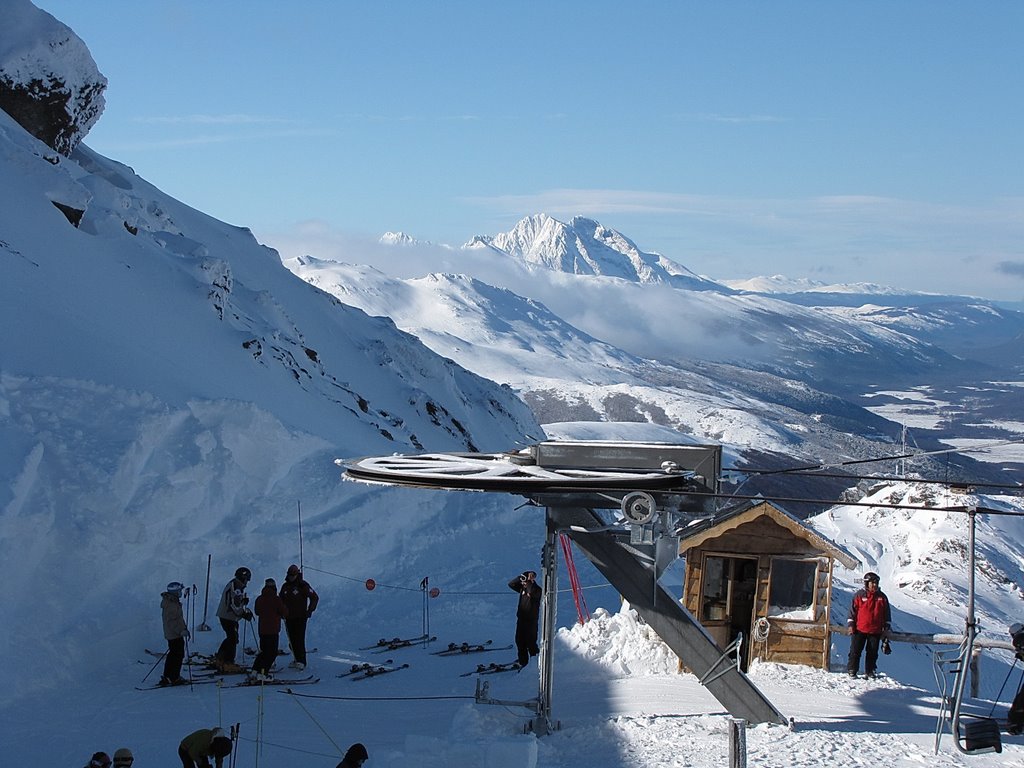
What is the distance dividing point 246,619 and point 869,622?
8.55 meters

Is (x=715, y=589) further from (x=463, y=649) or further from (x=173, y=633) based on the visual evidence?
(x=173, y=633)

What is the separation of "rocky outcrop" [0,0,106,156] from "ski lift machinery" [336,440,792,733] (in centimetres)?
2712

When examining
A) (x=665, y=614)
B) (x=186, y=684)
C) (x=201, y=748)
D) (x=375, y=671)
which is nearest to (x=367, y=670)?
(x=375, y=671)

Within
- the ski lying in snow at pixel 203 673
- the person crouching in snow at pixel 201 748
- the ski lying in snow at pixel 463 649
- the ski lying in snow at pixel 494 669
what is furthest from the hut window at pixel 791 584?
the person crouching in snow at pixel 201 748

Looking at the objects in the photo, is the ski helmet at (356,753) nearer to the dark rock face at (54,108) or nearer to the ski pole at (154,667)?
the ski pole at (154,667)

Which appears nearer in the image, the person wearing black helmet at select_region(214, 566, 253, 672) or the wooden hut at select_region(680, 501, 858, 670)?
the person wearing black helmet at select_region(214, 566, 253, 672)

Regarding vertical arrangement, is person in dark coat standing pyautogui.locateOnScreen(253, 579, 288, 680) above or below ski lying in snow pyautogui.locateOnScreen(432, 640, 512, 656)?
above

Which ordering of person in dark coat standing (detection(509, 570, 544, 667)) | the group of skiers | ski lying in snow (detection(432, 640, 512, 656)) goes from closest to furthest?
1. the group of skiers
2. person in dark coat standing (detection(509, 570, 544, 667))
3. ski lying in snow (detection(432, 640, 512, 656))

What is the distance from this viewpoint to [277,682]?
52.4 feet

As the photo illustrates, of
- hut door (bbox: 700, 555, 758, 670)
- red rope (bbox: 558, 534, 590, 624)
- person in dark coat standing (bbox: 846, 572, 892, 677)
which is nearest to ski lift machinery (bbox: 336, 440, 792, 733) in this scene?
person in dark coat standing (bbox: 846, 572, 892, 677)

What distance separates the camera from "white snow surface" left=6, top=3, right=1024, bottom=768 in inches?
520

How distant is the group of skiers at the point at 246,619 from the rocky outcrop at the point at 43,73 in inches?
946

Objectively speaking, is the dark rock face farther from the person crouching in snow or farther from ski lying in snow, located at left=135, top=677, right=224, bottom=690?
the person crouching in snow

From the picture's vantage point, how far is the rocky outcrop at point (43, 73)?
34812mm
